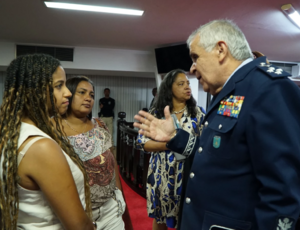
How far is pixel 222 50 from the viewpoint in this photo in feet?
3.45

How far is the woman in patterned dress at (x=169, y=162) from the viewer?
1868 millimetres

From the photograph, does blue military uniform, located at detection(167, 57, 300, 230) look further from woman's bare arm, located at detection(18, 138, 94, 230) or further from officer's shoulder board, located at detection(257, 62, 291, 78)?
woman's bare arm, located at detection(18, 138, 94, 230)

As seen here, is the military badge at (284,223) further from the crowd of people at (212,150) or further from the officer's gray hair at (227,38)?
the officer's gray hair at (227,38)

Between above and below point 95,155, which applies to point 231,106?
above

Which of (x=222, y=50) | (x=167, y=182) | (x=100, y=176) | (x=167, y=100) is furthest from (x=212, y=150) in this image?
(x=167, y=100)

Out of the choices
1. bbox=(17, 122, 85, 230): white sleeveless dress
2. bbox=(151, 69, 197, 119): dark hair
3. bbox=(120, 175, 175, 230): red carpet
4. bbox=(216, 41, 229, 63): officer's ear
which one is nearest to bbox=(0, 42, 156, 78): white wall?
bbox=(120, 175, 175, 230): red carpet

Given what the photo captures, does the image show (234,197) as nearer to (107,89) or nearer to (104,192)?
(104,192)

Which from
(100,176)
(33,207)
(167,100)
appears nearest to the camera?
(33,207)

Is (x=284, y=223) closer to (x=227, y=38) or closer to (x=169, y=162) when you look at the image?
(x=227, y=38)

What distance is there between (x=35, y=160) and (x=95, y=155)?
30.2 inches

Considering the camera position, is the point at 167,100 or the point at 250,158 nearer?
the point at 250,158

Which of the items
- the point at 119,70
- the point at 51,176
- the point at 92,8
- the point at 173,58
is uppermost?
the point at 92,8

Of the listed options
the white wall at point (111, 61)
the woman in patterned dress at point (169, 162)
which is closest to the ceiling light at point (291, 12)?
the woman in patterned dress at point (169, 162)

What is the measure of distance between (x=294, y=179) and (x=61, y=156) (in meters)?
0.83
